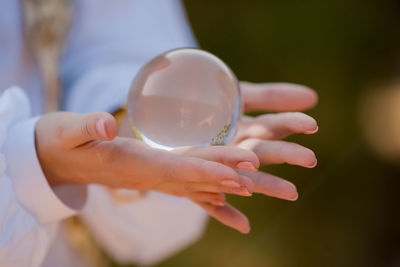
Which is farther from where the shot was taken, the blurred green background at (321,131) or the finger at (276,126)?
the blurred green background at (321,131)

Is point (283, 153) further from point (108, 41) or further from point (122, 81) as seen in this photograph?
point (108, 41)

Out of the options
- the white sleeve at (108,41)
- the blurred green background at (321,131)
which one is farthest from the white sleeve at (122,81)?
the blurred green background at (321,131)

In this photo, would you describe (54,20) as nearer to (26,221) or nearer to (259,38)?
(26,221)

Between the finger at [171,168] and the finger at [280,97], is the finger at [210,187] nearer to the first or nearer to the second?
the finger at [171,168]

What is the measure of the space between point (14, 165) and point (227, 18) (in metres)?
1.58

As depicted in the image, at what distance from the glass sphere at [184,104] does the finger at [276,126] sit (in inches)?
2.1

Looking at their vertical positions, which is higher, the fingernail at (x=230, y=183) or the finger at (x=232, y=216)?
the fingernail at (x=230, y=183)

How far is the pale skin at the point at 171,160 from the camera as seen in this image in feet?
1.47

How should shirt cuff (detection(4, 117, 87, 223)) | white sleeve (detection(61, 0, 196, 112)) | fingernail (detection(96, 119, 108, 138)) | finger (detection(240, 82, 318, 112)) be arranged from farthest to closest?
white sleeve (detection(61, 0, 196, 112))
finger (detection(240, 82, 318, 112))
shirt cuff (detection(4, 117, 87, 223))
fingernail (detection(96, 119, 108, 138))

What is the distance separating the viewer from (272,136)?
586 mm

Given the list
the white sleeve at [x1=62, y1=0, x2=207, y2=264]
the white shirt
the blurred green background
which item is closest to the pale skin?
the white shirt

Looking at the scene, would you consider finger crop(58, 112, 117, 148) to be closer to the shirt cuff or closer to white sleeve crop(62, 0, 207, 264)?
the shirt cuff

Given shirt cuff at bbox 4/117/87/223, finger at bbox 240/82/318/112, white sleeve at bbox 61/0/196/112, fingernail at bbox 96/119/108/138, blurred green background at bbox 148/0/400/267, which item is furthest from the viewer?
blurred green background at bbox 148/0/400/267

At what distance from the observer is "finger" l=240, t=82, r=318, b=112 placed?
2.33 ft
